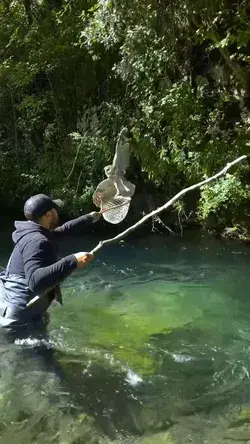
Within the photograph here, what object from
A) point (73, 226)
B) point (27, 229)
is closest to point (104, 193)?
point (73, 226)

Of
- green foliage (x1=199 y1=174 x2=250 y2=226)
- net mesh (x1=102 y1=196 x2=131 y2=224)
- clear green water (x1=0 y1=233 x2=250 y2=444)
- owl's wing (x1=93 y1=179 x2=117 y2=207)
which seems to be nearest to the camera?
clear green water (x1=0 y1=233 x2=250 y2=444)

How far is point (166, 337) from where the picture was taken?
5305mm

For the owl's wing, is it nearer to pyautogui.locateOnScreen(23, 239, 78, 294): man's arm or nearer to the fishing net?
the fishing net

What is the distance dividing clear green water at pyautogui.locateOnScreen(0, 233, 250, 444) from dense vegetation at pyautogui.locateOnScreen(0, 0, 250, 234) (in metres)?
2.87

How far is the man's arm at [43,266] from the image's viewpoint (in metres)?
3.79

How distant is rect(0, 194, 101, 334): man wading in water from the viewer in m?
3.86

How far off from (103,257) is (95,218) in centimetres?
421

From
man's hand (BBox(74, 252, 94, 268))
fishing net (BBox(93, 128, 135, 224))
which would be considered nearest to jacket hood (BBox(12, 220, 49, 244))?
man's hand (BBox(74, 252, 94, 268))

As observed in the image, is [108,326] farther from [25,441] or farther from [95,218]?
[25,441]

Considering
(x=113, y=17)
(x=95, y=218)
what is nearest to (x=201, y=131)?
(x=113, y=17)

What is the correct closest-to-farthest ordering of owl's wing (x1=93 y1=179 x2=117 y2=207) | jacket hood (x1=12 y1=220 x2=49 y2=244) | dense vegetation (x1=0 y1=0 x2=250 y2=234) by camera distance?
jacket hood (x1=12 y1=220 x2=49 y2=244) → owl's wing (x1=93 y1=179 x2=117 y2=207) → dense vegetation (x1=0 y1=0 x2=250 y2=234)

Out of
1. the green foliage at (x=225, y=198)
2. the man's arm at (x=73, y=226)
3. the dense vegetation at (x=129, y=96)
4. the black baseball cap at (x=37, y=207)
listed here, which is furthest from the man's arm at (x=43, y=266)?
the green foliage at (x=225, y=198)

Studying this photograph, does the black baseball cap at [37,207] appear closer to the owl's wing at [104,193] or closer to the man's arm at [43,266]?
the man's arm at [43,266]

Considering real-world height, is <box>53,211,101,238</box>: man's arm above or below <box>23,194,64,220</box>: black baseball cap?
below
